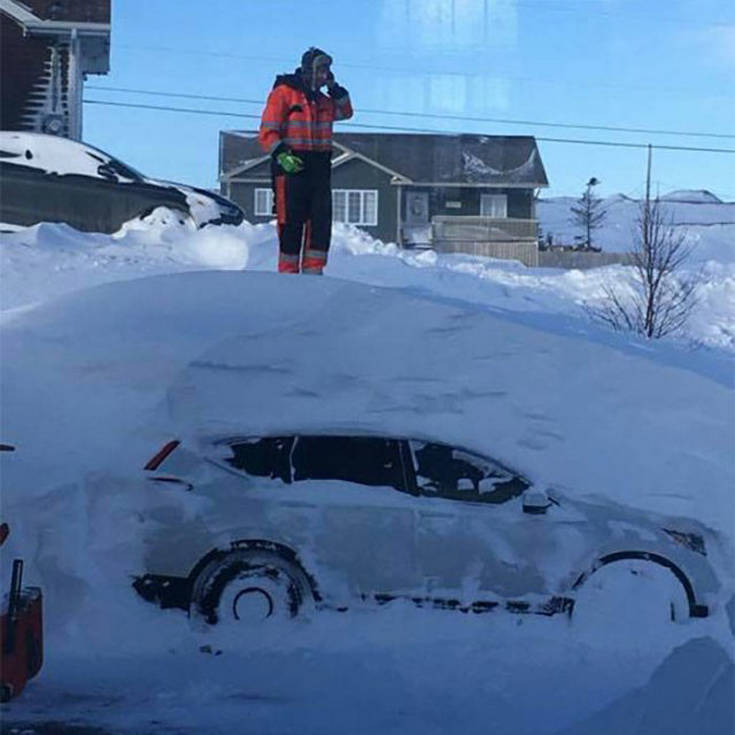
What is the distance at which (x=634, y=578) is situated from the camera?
5.25m

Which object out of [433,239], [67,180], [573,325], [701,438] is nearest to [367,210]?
[433,239]

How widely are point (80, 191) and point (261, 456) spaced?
7246mm

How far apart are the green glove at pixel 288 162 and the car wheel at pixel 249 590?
391 centimetres

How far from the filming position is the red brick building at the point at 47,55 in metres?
19.8

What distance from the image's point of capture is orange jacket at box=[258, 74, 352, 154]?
861 cm

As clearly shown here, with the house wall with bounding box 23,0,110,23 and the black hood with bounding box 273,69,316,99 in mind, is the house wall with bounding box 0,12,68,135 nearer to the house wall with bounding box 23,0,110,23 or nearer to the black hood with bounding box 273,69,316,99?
the house wall with bounding box 23,0,110,23

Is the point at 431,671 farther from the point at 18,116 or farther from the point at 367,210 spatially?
Result: the point at 367,210

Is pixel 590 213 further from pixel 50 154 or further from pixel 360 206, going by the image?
pixel 50 154

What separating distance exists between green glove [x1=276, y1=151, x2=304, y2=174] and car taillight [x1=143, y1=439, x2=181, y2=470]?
355 centimetres

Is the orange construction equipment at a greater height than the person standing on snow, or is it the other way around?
the person standing on snow

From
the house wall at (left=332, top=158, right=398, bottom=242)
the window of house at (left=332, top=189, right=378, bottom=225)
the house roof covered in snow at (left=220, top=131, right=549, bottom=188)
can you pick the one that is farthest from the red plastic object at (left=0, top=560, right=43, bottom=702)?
the house roof covered in snow at (left=220, top=131, right=549, bottom=188)

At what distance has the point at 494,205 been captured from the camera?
34.4 m

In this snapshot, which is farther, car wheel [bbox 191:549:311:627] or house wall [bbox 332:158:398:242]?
house wall [bbox 332:158:398:242]

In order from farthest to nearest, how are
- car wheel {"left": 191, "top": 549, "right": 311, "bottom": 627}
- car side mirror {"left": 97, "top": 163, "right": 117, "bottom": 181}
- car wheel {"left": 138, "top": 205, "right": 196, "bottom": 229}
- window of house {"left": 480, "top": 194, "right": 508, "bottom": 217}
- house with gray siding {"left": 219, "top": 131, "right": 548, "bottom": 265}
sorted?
window of house {"left": 480, "top": 194, "right": 508, "bottom": 217}, house with gray siding {"left": 219, "top": 131, "right": 548, "bottom": 265}, car wheel {"left": 138, "top": 205, "right": 196, "bottom": 229}, car side mirror {"left": 97, "top": 163, "right": 117, "bottom": 181}, car wheel {"left": 191, "top": 549, "right": 311, "bottom": 627}
